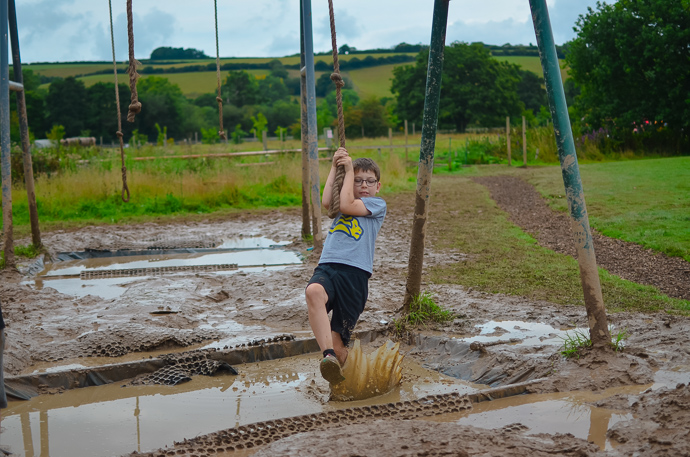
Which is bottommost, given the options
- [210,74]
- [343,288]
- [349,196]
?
[343,288]

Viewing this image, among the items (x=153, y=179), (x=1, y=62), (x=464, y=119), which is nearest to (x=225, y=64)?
(x=464, y=119)

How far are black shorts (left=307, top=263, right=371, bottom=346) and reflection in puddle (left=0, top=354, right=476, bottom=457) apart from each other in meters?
0.58

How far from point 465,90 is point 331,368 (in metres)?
69.4

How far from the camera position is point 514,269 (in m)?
7.98

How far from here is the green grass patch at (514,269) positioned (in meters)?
6.27

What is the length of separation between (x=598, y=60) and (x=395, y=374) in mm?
29164

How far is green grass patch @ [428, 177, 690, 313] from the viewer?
6.27 meters

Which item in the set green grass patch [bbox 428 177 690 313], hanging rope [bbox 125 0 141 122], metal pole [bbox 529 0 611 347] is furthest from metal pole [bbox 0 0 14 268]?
metal pole [bbox 529 0 611 347]

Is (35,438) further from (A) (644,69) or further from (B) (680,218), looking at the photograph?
(A) (644,69)

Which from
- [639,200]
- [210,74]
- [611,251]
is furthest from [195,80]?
[611,251]

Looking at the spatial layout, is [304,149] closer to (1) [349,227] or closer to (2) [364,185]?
(2) [364,185]

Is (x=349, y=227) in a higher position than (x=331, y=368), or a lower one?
higher

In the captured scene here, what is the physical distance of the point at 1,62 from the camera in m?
8.73

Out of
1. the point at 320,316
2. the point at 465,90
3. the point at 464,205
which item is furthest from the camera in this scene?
the point at 465,90
